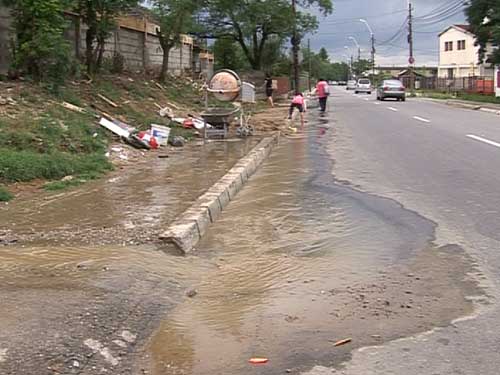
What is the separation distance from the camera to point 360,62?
156 meters

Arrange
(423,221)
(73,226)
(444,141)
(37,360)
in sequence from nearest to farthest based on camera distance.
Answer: (37,360) → (73,226) → (423,221) → (444,141)

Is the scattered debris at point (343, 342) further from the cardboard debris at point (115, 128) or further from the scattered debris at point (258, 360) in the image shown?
the cardboard debris at point (115, 128)

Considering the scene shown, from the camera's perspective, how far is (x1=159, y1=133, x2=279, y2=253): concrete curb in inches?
276

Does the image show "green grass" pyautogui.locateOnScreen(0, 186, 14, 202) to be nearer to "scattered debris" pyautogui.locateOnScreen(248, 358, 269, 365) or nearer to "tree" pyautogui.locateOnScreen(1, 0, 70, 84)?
"scattered debris" pyautogui.locateOnScreen(248, 358, 269, 365)

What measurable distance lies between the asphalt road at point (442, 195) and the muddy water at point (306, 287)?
6.8 inches

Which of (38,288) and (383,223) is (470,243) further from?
(38,288)

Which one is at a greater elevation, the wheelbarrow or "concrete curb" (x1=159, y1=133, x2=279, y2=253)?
the wheelbarrow

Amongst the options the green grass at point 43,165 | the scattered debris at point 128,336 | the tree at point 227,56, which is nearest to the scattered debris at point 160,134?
the green grass at point 43,165

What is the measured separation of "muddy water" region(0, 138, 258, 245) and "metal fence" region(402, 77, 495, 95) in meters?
45.1

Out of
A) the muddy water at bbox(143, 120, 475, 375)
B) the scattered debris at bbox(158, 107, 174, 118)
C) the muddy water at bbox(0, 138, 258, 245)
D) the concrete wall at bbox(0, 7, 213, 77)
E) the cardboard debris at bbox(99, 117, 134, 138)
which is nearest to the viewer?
the muddy water at bbox(143, 120, 475, 375)

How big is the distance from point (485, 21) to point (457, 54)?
1844 inches

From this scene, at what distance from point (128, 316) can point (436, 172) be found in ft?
25.9

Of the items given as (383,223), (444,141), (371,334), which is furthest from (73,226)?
(444,141)

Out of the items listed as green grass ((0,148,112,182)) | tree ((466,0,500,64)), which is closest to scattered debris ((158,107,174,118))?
green grass ((0,148,112,182))
